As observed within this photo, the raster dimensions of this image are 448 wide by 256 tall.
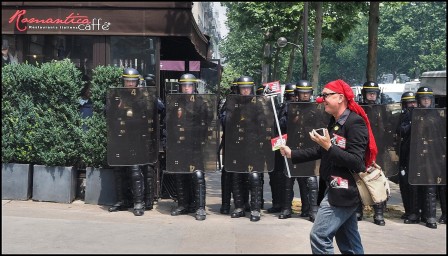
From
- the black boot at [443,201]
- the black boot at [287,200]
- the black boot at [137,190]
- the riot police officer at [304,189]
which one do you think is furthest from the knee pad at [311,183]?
the black boot at [137,190]

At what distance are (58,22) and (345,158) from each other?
259 inches

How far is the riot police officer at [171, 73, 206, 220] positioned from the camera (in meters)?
8.51

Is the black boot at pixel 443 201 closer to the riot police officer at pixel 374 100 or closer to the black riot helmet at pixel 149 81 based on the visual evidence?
the riot police officer at pixel 374 100

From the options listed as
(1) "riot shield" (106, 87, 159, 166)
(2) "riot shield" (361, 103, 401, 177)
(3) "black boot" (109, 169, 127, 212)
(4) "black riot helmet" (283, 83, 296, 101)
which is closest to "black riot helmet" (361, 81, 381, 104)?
(2) "riot shield" (361, 103, 401, 177)

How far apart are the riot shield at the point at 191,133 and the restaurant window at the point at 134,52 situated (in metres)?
1.56

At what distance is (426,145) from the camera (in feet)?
28.0

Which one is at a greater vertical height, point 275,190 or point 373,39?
point 373,39

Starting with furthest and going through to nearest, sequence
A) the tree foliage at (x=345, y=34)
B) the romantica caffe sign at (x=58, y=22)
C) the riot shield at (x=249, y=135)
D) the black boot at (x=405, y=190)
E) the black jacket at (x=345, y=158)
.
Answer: the tree foliage at (x=345, y=34), the romantica caffe sign at (x=58, y=22), the black boot at (x=405, y=190), the riot shield at (x=249, y=135), the black jacket at (x=345, y=158)

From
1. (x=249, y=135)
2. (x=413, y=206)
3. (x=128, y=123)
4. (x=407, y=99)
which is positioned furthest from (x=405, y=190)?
(x=128, y=123)

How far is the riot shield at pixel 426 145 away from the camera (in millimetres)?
8477

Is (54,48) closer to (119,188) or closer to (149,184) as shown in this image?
(119,188)

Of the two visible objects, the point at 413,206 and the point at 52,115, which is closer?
the point at 413,206

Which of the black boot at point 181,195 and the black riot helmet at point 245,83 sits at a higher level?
the black riot helmet at point 245,83

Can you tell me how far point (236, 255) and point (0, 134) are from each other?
477cm
